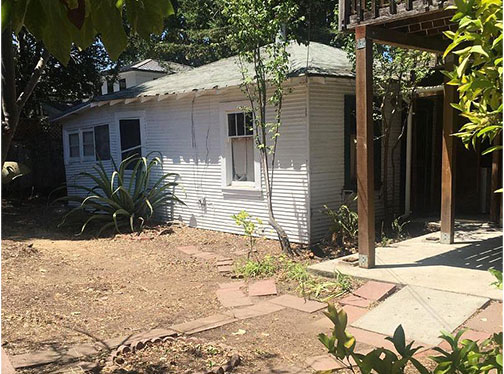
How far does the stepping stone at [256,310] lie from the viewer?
4.94 meters

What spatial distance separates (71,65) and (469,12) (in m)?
15.6

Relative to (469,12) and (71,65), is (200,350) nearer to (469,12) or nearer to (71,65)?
(469,12)

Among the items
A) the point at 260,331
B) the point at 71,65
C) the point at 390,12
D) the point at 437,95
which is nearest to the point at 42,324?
the point at 260,331

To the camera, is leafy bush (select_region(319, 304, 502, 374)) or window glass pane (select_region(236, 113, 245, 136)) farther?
window glass pane (select_region(236, 113, 245, 136))

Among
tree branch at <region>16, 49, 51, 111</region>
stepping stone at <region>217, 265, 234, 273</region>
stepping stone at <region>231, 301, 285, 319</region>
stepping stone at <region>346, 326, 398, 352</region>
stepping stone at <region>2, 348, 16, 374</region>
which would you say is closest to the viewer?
tree branch at <region>16, 49, 51, 111</region>

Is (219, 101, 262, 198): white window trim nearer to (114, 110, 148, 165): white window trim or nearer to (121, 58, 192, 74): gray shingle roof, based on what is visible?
(114, 110, 148, 165): white window trim

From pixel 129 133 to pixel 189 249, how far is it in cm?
447

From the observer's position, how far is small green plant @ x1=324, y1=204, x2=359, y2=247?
7559 millimetres

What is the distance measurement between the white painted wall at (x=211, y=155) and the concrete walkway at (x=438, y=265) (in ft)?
5.60

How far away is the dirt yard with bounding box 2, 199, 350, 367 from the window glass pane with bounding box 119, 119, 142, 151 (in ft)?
9.21

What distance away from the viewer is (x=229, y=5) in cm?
695

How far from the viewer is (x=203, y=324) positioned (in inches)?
184

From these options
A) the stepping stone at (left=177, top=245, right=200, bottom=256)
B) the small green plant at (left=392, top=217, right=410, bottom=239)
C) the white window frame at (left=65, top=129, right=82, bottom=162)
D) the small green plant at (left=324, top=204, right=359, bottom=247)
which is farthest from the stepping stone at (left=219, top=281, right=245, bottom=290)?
the white window frame at (left=65, top=129, right=82, bottom=162)

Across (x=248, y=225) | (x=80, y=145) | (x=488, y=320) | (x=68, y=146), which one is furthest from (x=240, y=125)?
(x=68, y=146)
